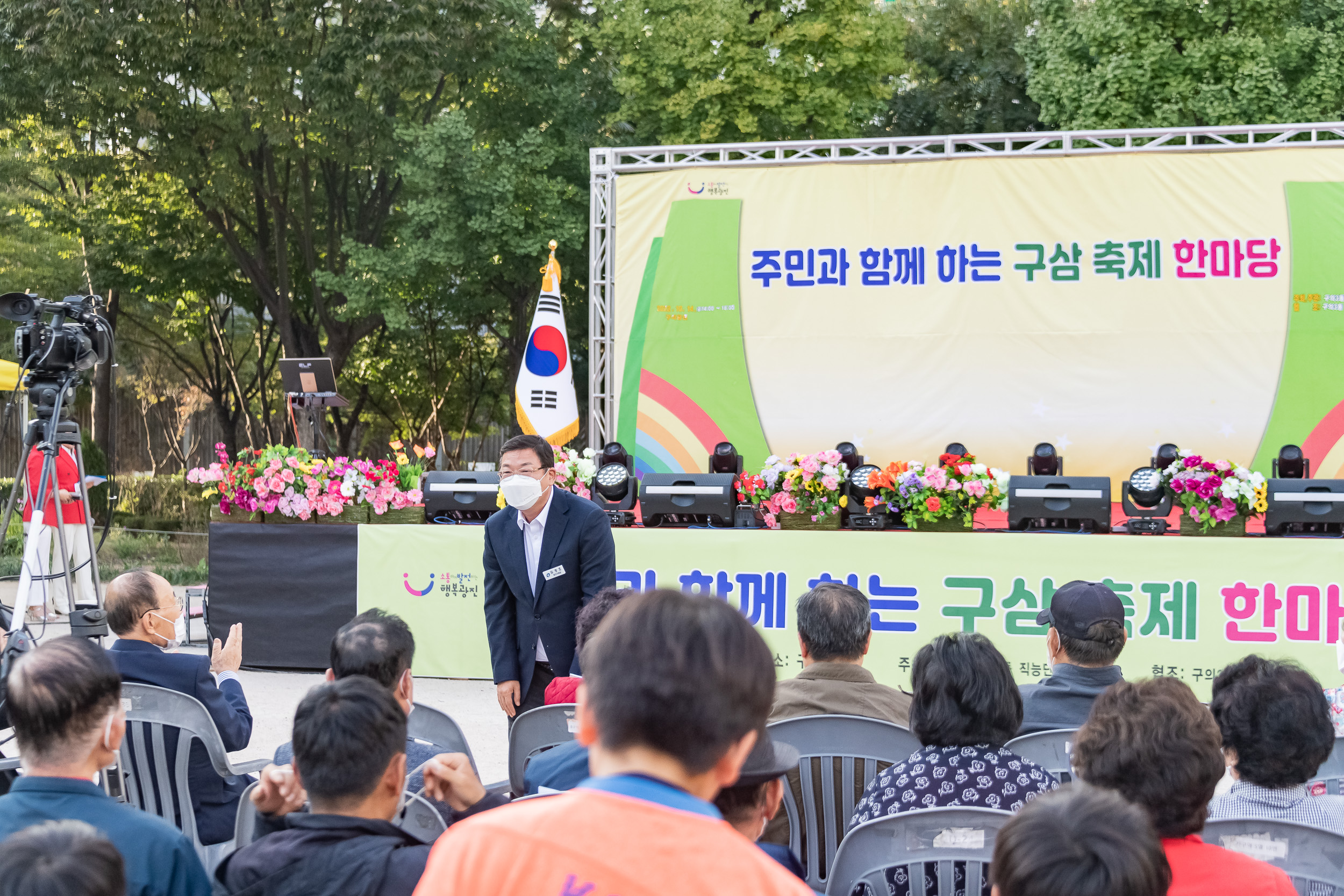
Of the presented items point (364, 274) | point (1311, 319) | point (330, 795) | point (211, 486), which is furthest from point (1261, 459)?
point (364, 274)

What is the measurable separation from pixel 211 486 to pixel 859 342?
4771 millimetres

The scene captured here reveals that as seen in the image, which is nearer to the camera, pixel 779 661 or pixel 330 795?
pixel 330 795

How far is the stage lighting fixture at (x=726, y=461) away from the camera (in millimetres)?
8672

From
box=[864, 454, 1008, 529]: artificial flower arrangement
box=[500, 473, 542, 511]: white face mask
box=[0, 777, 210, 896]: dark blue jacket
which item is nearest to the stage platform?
box=[864, 454, 1008, 529]: artificial flower arrangement

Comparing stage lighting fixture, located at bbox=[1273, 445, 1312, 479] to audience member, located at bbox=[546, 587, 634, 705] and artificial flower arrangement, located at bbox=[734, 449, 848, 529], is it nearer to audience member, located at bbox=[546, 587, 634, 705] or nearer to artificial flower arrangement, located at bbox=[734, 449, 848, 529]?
artificial flower arrangement, located at bbox=[734, 449, 848, 529]

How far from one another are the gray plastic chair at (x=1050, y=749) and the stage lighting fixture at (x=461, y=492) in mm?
4475

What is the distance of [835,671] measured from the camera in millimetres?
2793

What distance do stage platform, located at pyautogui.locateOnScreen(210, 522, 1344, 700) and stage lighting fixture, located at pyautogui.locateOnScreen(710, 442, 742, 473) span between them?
2.62 meters

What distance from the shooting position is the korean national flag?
919cm

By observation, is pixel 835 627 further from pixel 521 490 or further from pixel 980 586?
pixel 980 586

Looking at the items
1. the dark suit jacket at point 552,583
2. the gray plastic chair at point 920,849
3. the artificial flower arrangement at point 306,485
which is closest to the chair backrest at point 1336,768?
the gray plastic chair at point 920,849

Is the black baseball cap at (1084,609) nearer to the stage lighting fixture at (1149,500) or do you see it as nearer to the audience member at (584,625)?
the audience member at (584,625)

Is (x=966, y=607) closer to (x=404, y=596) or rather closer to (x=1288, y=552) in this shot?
(x=1288, y=552)

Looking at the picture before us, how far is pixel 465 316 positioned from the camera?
1598 cm
